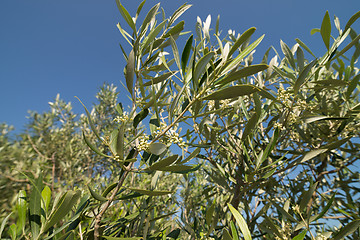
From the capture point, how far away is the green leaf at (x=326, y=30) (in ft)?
4.15

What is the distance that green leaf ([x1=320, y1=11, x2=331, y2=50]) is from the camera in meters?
1.26

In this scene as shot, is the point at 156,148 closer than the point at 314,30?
Yes

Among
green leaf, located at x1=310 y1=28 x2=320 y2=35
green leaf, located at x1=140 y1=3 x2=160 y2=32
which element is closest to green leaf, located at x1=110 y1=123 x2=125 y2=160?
green leaf, located at x1=140 y1=3 x2=160 y2=32

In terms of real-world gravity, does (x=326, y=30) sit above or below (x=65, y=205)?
above

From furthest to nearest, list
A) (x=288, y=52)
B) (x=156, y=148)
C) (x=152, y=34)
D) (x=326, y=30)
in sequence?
(x=288, y=52)
(x=326, y=30)
(x=152, y=34)
(x=156, y=148)

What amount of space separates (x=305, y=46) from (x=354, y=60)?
51 centimetres

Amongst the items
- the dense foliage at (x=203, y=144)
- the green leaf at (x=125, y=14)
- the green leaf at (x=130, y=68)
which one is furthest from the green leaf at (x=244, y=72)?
the green leaf at (x=125, y=14)

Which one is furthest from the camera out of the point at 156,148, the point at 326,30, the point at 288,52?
the point at 288,52

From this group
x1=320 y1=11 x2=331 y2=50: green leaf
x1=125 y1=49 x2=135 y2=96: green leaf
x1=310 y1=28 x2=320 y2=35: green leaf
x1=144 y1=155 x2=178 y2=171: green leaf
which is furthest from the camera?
x1=310 y1=28 x2=320 y2=35: green leaf

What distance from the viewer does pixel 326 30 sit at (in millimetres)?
1319

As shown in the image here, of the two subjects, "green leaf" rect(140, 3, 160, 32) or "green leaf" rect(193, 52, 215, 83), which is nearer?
"green leaf" rect(193, 52, 215, 83)

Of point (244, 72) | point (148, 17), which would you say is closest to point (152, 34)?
point (148, 17)

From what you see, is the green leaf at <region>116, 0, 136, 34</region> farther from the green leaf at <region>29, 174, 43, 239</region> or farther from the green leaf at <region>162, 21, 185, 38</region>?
the green leaf at <region>29, 174, 43, 239</region>

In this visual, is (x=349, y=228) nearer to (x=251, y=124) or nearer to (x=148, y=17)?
(x=251, y=124)
